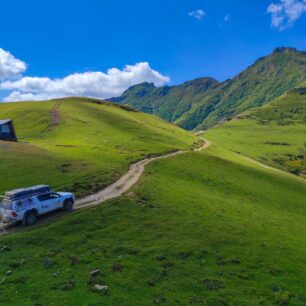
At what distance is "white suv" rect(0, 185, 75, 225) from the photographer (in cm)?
3738

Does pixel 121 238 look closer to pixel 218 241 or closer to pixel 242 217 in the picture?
pixel 218 241

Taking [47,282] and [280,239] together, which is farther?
[280,239]

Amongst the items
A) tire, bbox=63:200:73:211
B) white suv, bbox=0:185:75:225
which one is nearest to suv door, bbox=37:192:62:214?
white suv, bbox=0:185:75:225

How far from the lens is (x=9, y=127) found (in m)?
92.8

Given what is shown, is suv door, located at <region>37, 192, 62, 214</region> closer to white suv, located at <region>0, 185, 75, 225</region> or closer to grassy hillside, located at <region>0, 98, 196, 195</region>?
white suv, located at <region>0, 185, 75, 225</region>

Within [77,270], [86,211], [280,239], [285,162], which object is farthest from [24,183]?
[285,162]

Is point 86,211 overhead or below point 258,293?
overhead

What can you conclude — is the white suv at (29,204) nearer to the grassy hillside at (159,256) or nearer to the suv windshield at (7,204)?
the suv windshield at (7,204)

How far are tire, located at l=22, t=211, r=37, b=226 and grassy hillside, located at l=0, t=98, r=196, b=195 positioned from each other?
1242 cm

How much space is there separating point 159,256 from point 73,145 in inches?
2552

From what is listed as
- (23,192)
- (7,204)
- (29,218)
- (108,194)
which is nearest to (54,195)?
(23,192)

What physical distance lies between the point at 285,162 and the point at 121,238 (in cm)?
17274

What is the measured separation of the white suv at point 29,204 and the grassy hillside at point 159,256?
7.24 feet

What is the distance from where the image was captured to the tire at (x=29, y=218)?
1496 inches
